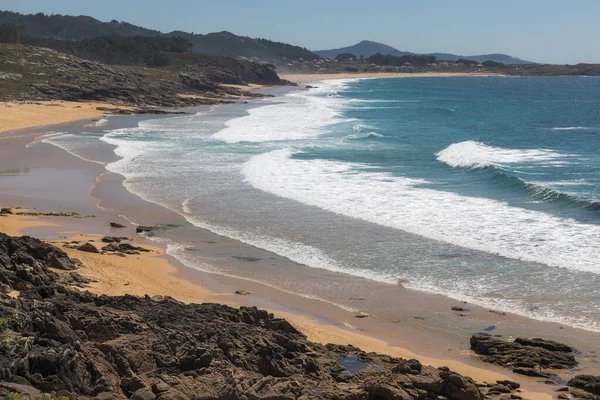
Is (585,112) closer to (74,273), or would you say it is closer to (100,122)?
(100,122)

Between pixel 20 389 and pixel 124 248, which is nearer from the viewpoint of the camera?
pixel 20 389

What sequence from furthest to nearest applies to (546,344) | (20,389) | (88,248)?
1. (88,248)
2. (546,344)
3. (20,389)

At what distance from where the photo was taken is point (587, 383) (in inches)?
445

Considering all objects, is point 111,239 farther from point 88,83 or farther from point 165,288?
point 88,83

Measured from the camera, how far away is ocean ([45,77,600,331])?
57.6ft

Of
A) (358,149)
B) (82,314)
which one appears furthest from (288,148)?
(82,314)

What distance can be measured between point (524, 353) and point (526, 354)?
5 cm

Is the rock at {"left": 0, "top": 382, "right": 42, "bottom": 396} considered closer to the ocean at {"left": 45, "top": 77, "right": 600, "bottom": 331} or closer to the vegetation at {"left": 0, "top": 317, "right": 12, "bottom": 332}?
the vegetation at {"left": 0, "top": 317, "right": 12, "bottom": 332}

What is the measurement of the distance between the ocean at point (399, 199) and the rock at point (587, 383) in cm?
320

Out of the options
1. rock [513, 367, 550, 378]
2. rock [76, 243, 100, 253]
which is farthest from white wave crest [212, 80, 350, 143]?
rock [513, 367, 550, 378]

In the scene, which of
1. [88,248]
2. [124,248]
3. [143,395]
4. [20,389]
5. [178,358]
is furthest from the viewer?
[124,248]

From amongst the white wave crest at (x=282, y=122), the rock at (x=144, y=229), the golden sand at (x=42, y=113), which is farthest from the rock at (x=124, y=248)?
the golden sand at (x=42, y=113)

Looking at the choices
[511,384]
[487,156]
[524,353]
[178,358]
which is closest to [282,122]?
[487,156]

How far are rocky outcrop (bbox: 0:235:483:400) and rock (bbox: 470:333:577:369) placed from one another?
77.8 inches
